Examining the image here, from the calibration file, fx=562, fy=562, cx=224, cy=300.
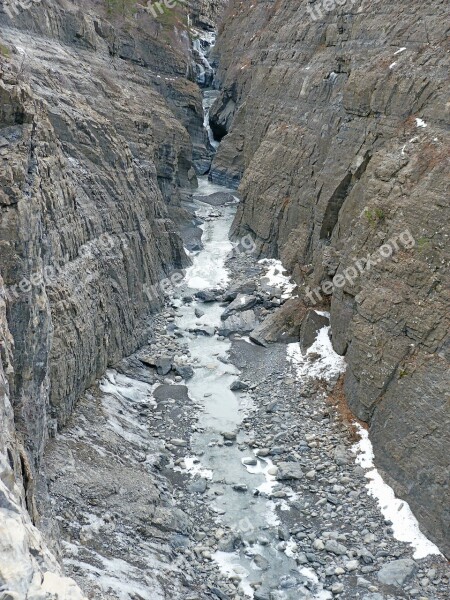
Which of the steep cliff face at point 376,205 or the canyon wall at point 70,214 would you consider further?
the steep cliff face at point 376,205

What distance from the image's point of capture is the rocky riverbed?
15125 mm

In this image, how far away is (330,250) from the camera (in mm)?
27219

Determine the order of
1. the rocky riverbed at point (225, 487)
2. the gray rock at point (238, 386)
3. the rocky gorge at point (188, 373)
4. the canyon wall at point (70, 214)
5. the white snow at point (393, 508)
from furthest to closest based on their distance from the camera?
the gray rock at point (238, 386) < the white snow at point (393, 508) < the rocky riverbed at point (225, 487) < the rocky gorge at point (188, 373) < the canyon wall at point (70, 214)

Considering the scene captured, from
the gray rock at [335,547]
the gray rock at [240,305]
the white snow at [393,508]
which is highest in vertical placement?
the white snow at [393,508]

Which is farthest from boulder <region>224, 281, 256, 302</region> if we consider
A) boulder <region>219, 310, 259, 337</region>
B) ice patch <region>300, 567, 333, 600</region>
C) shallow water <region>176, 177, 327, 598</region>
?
ice patch <region>300, 567, 333, 600</region>

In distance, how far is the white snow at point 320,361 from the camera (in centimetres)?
2411

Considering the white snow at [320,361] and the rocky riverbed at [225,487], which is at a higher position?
the white snow at [320,361]

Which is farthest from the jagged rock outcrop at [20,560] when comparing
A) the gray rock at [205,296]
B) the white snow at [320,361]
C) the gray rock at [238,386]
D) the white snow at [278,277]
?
the white snow at [278,277]

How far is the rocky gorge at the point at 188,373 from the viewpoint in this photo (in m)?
13.5

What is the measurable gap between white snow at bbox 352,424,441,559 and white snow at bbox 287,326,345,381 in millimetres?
4210

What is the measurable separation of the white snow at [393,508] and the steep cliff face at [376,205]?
348 millimetres

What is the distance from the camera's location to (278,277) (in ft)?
113

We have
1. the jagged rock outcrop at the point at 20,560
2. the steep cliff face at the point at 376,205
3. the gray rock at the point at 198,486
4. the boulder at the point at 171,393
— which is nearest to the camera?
the jagged rock outcrop at the point at 20,560

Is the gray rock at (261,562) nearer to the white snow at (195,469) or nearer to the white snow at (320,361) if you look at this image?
the white snow at (195,469)
